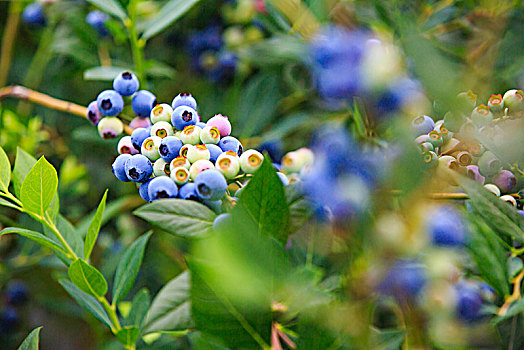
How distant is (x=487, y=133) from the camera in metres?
0.53

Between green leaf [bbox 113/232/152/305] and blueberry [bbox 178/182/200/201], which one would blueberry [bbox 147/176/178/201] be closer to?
blueberry [bbox 178/182/200/201]

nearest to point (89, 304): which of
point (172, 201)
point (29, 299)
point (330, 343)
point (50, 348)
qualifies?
point (172, 201)

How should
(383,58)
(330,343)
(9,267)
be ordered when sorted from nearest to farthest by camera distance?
(330,343) → (383,58) → (9,267)

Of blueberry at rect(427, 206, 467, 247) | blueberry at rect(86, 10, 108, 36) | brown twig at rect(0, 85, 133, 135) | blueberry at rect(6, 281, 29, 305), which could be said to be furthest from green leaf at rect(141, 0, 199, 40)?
blueberry at rect(6, 281, 29, 305)

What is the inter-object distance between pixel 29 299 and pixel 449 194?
4.37 feet

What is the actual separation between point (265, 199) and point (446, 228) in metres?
0.16

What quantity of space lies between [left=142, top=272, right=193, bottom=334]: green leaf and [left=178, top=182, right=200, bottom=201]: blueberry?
0.42 ft

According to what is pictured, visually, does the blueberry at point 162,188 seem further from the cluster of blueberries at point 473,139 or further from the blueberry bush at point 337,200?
the cluster of blueberries at point 473,139

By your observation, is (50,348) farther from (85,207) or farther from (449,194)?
(449,194)

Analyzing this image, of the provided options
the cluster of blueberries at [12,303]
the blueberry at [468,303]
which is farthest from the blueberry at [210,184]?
the cluster of blueberries at [12,303]

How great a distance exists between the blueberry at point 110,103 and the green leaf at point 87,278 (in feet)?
0.72

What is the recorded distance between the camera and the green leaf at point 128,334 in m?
0.60

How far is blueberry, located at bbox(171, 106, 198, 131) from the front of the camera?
568 mm

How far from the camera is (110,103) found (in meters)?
0.68
